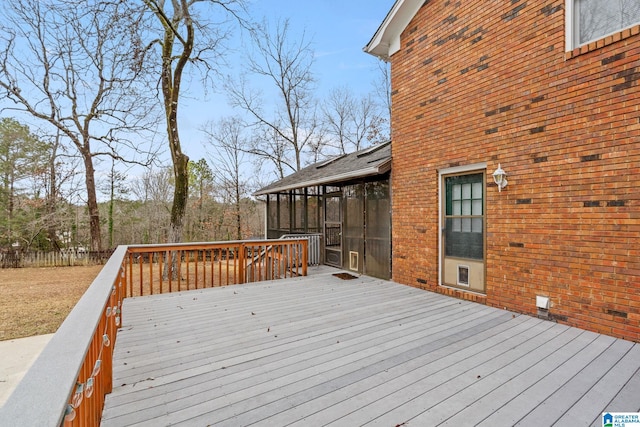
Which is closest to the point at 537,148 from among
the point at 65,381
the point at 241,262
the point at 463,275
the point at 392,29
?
the point at 463,275

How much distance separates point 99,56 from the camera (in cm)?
1145

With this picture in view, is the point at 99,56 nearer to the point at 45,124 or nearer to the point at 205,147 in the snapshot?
the point at 45,124

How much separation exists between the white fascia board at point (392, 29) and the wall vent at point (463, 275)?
14.6 feet

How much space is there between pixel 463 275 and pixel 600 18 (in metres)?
3.82

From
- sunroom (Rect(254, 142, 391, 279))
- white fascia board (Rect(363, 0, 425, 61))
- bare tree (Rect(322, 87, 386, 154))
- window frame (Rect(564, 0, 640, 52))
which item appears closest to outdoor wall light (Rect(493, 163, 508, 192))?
window frame (Rect(564, 0, 640, 52))

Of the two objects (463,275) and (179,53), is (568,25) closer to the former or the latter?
(463,275)

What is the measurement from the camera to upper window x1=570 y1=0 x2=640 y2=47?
351cm

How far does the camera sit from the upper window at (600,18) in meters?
3.51

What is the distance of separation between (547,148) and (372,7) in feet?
35.4

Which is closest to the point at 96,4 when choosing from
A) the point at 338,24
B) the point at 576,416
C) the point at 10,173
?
the point at 338,24

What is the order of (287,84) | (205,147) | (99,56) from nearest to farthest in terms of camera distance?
(99,56) → (287,84) → (205,147)

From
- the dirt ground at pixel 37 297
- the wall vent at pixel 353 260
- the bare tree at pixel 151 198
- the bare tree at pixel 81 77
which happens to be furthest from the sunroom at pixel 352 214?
the bare tree at pixel 151 198

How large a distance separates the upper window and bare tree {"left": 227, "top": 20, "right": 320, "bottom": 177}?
53.1ft

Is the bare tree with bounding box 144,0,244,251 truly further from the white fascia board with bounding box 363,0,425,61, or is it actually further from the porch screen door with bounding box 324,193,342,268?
the white fascia board with bounding box 363,0,425,61
